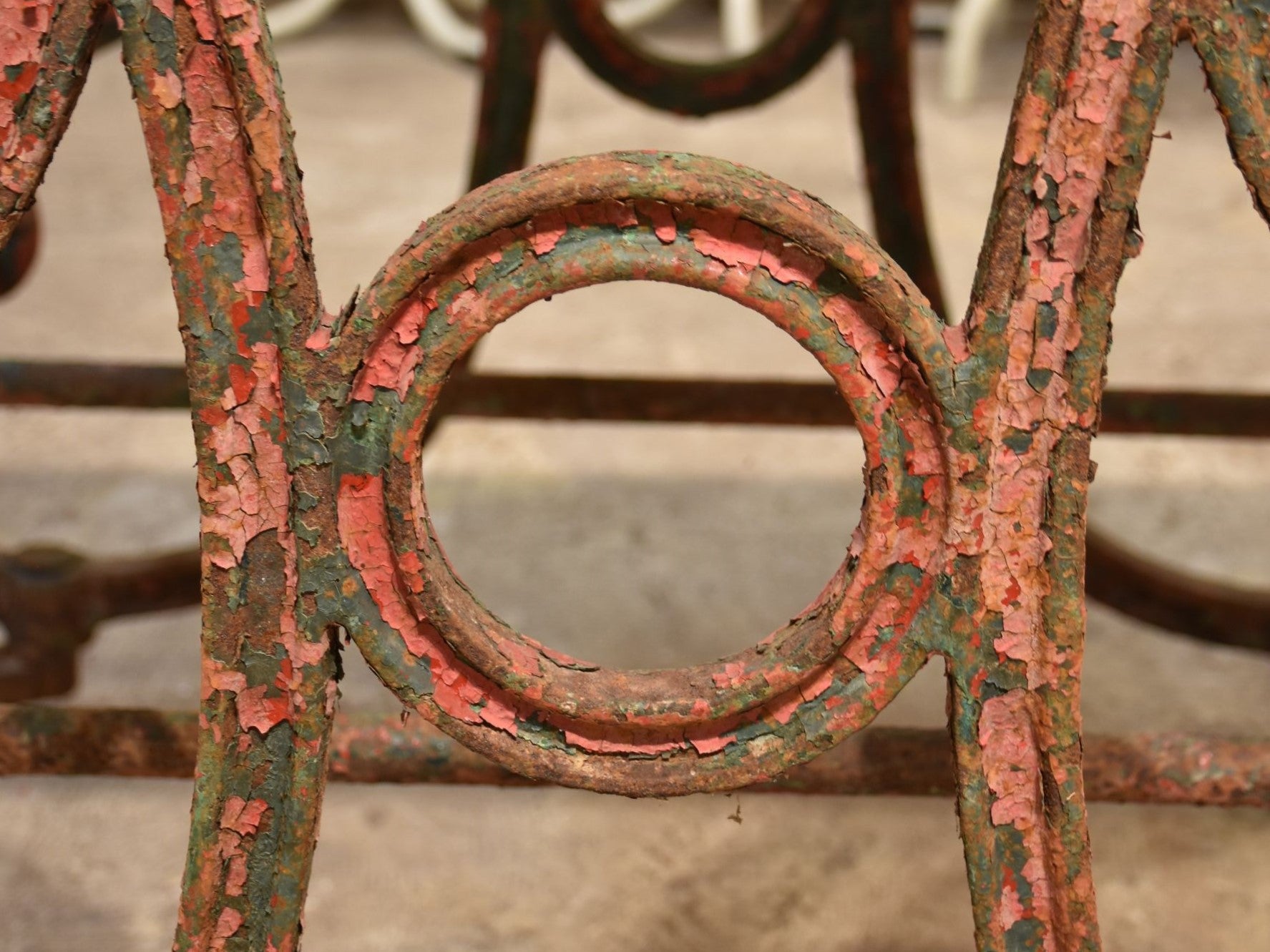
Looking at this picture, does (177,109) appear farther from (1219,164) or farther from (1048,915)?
(1219,164)

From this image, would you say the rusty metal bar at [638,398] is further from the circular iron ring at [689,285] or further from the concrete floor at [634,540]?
the circular iron ring at [689,285]

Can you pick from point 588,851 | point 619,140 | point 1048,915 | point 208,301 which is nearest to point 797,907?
point 588,851

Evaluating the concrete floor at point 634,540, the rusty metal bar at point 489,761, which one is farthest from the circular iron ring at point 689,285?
the concrete floor at point 634,540

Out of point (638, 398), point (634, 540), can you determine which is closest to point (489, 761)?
point (638, 398)

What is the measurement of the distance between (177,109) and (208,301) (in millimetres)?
87

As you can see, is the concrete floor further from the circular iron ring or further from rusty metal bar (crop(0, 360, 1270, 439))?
the circular iron ring

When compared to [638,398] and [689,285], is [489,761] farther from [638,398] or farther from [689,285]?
[638,398]

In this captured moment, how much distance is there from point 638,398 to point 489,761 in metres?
0.65

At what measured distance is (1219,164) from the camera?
347 centimetres

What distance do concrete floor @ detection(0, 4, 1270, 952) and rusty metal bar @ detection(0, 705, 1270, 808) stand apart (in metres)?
0.47

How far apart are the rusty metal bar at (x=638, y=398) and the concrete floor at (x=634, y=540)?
1.33 feet

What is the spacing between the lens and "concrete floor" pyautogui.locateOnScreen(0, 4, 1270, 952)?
1.41 m

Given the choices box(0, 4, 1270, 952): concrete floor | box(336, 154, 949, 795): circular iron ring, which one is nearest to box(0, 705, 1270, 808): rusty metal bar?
box(336, 154, 949, 795): circular iron ring

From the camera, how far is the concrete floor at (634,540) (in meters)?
1.41
